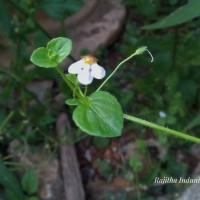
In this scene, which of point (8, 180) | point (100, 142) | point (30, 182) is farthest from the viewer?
point (100, 142)

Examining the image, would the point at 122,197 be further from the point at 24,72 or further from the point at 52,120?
the point at 24,72

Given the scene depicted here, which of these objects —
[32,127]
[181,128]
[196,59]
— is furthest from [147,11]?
[32,127]

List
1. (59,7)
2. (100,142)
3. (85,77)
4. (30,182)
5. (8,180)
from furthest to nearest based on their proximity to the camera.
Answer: (100,142)
(30,182)
(59,7)
(8,180)
(85,77)

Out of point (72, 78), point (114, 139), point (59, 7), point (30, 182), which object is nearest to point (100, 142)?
A: point (114, 139)

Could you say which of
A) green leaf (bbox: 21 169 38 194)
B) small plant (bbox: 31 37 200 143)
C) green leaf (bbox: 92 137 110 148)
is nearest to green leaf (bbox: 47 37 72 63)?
small plant (bbox: 31 37 200 143)

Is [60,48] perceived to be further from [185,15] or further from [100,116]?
[185,15]

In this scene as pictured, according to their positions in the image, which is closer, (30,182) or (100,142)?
(30,182)

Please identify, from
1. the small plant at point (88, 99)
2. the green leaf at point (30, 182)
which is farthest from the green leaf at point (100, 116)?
the green leaf at point (30, 182)

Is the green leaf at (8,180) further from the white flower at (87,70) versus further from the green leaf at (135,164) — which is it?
the green leaf at (135,164)
